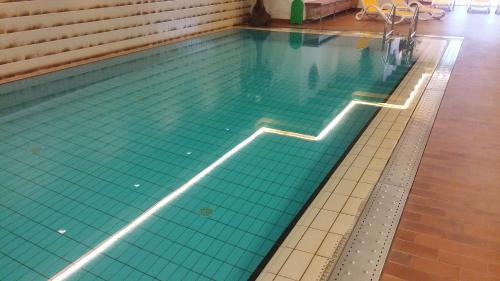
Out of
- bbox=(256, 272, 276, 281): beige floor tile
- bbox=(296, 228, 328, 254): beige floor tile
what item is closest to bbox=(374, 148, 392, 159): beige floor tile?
bbox=(296, 228, 328, 254): beige floor tile

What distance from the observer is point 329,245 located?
6.92ft

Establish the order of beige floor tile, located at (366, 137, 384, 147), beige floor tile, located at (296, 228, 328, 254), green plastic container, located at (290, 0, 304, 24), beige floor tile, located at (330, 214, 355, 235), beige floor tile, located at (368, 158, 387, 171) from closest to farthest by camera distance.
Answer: beige floor tile, located at (296, 228, 328, 254)
beige floor tile, located at (330, 214, 355, 235)
beige floor tile, located at (368, 158, 387, 171)
beige floor tile, located at (366, 137, 384, 147)
green plastic container, located at (290, 0, 304, 24)

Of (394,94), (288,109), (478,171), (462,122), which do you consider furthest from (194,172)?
(394,94)

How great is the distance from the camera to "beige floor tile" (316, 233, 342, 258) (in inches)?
80.7

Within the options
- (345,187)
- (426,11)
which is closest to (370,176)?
(345,187)

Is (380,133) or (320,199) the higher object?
(380,133)

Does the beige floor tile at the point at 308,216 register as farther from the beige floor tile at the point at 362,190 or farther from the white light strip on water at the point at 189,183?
the white light strip on water at the point at 189,183

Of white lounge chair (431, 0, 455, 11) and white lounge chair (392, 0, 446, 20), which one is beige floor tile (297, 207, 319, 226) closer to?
white lounge chair (392, 0, 446, 20)

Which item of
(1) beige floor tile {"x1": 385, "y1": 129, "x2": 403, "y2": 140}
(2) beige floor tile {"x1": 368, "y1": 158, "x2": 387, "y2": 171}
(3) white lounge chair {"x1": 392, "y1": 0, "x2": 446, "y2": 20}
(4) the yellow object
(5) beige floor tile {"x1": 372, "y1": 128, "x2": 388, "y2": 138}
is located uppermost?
(3) white lounge chair {"x1": 392, "y1": 0, "x2": 446, "y2": 20}

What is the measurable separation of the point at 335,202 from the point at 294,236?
1.40 ft

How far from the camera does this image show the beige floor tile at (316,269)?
6.20ft

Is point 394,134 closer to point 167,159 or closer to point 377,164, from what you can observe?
point 377,164

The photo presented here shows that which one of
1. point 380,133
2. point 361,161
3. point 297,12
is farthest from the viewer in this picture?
point 297,12

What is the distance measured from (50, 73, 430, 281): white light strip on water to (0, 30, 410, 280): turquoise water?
0.11ft
